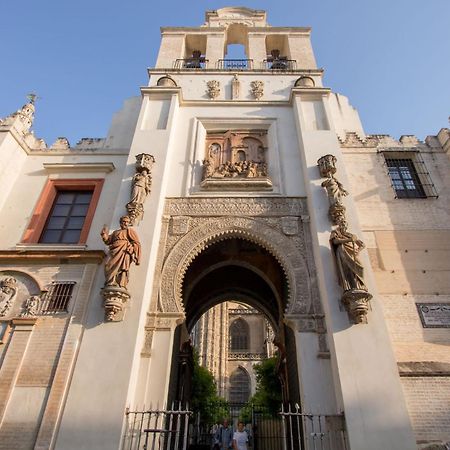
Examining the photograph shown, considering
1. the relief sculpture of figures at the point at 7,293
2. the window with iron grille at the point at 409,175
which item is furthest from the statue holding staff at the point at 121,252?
the window with iron grille at the point at 409,175

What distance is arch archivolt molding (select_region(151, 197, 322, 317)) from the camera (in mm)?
7992

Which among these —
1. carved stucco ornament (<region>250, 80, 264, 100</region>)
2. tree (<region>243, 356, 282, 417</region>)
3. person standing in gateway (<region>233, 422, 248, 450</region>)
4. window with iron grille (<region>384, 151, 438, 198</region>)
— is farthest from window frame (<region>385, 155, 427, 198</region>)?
tree (<region>243, 356, 282, 417</region>)

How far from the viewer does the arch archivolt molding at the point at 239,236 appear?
Answer: 7992 mm

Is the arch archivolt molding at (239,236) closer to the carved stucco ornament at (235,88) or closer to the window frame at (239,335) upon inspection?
the carved stucco ornament at (235,88)

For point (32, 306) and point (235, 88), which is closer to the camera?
point (32, 306)

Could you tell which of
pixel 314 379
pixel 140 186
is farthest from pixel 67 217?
pixel 314 379

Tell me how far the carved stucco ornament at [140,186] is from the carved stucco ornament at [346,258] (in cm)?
452

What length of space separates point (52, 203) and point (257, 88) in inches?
303

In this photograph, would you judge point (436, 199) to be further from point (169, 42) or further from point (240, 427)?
point (169, 42)

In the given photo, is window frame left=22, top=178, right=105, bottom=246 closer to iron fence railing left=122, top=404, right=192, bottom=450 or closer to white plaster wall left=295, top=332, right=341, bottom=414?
iron fence railing left=122, top=404, right=192, bottom=450

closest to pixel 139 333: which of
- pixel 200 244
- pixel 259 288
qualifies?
pixel 200 244

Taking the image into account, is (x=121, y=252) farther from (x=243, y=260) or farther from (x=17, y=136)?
(x=17, y=136)

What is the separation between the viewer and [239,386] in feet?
124

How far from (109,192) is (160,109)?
133 inches
